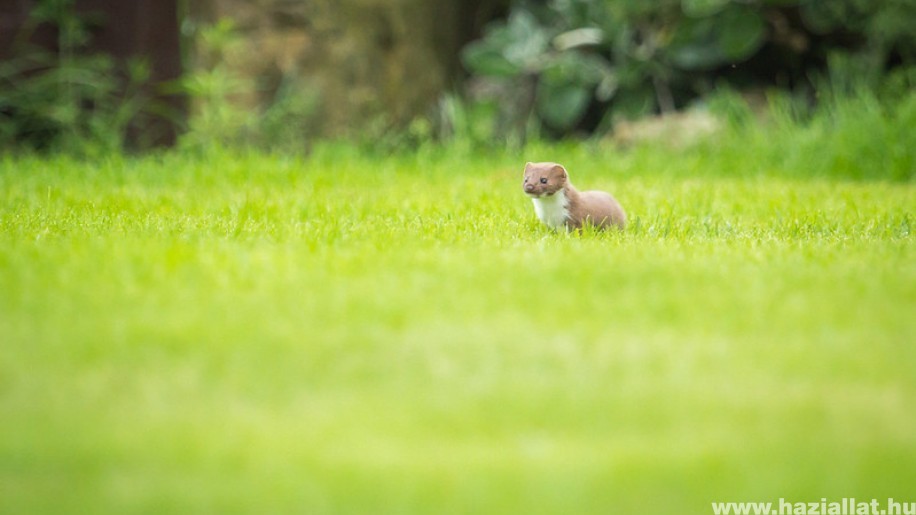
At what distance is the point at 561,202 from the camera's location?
4527 millimetres

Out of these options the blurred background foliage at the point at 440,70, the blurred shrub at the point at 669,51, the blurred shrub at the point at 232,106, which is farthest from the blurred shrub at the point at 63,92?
the blurred shrub at the point at 669,51

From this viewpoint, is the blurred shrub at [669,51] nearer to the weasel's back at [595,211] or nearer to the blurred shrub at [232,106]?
the blurred shrub at [232,106]

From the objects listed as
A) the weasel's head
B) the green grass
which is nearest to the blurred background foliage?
the green grass

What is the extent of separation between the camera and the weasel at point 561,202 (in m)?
4.47

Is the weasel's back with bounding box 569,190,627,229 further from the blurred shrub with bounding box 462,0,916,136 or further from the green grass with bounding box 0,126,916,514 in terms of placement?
the blurred shrub with bounding box 462,0,916,136

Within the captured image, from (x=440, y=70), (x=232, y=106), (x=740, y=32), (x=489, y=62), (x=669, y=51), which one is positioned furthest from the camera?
(x=440, y=70)

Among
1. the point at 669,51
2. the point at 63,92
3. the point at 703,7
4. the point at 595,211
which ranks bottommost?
the point at 595,211

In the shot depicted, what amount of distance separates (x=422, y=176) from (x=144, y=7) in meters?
2.76

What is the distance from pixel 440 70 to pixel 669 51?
187cm

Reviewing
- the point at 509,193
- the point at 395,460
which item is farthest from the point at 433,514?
the point at 509,193

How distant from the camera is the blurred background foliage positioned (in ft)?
26.8

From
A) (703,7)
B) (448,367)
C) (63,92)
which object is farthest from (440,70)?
(448,367)

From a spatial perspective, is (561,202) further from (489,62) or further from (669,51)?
(669,51)

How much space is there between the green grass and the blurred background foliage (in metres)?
3.78
